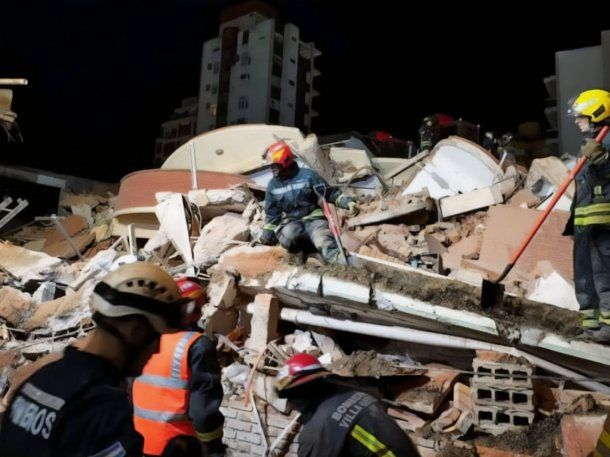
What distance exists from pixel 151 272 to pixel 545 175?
6.93 metres

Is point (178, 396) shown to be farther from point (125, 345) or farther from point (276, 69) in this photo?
point (276, 69)

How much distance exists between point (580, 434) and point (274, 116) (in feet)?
75.8

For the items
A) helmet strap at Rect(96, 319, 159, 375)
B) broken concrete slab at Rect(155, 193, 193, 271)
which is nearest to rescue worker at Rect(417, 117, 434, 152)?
broken concrete slab at Rect(155, 193, 193, 271)

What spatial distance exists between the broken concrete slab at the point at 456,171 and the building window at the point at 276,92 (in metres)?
17.5

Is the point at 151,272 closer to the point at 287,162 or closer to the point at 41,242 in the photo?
the point at 287,162

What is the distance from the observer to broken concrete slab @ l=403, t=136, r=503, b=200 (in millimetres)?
8818

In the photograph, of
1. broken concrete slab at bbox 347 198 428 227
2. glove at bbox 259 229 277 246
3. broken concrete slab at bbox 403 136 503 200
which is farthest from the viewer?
broken concrete slab at bbox 403 136 503 200

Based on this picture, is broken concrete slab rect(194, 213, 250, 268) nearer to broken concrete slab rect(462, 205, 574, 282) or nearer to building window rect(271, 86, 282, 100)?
broken concrete slab rect(462, 205, 574, 282)

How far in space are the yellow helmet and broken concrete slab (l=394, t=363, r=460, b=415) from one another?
240 cm

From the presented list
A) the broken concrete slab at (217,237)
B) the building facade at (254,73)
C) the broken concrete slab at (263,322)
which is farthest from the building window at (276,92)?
the broken concrete slab at (263,322)

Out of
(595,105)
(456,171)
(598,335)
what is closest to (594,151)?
(595,105)

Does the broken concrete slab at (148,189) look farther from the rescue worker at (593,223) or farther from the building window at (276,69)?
the building window at (276,69)

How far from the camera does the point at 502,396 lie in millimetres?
3832

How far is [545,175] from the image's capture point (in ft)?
24.9
